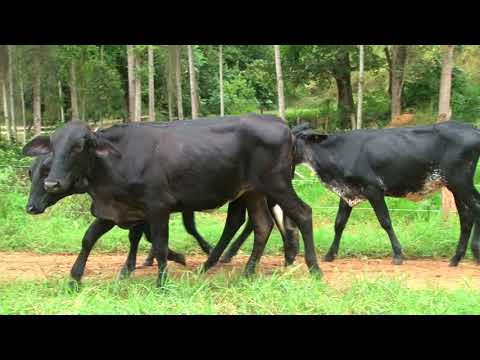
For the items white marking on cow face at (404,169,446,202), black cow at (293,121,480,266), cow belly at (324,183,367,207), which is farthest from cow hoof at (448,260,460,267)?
cow belly at (324,183,367,207)

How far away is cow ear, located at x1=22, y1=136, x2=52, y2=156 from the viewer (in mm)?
6664

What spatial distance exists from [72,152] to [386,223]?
422 cm

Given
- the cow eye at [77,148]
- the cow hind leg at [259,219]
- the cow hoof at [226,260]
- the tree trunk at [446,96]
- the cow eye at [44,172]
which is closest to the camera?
the cow eye at [77,148]

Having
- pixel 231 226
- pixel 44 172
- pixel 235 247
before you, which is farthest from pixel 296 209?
pixel 44 172

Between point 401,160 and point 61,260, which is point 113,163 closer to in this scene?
point 61,260

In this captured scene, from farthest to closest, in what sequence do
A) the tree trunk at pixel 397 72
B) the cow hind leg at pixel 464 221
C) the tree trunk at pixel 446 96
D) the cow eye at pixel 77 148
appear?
the tree trunk at pixel 397 72
the tree trunk at pixel 446 96
the cow hind leg at pixel 464 221
the cow eye at pixel 77 148

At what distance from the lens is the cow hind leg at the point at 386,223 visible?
7.93m

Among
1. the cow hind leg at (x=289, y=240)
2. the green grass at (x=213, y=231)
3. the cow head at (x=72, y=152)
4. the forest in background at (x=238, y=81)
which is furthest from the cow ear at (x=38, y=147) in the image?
the forest in background at (x=238, y=81)

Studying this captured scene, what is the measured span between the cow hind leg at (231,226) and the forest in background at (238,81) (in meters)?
9.95

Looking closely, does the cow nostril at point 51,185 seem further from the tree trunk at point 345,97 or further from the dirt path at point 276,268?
the tree trunk at point 345,97

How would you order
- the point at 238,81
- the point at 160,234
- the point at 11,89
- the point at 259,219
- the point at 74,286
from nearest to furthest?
Answer: the point at 74,286 → the point at 160,234 → the point at 259,219 → the point at 11,89 → the point at 238,81

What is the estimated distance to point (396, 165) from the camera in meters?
8.31

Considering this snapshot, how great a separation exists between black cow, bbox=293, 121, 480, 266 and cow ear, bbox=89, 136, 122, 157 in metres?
3.15

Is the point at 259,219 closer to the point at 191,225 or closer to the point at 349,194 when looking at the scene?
the point at 191,225
